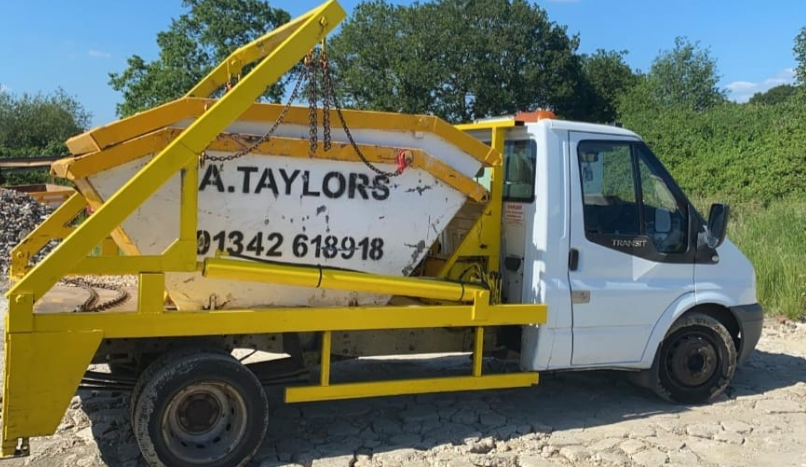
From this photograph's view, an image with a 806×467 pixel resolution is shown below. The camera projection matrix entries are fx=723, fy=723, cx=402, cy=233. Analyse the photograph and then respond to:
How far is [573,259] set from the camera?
5492 millimetres

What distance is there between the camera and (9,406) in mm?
3939

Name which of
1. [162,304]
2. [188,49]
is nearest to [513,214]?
[162,304]

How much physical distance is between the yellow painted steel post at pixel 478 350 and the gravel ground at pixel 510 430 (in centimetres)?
49

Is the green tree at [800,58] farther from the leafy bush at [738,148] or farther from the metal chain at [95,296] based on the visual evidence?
the metal chain at [95,296]

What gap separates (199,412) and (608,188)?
344 cm

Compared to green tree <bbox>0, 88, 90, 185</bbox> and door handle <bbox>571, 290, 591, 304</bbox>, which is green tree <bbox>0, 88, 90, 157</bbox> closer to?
green tree <bbox>0, 88, 90, 185</bbox>

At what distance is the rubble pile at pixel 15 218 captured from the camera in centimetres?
1383

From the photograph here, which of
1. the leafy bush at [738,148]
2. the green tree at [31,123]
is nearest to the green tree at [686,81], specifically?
the leafy bush at [738,148]

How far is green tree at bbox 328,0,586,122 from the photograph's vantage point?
40.2 metres

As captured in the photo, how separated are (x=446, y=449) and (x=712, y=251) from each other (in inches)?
111

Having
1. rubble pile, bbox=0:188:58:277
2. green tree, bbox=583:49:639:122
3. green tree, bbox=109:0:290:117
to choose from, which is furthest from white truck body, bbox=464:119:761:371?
green tree, bbox=583:49:639:122

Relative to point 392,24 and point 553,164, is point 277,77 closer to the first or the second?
point 553,164

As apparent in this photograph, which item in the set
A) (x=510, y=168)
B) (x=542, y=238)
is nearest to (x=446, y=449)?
(x=542, y=238)

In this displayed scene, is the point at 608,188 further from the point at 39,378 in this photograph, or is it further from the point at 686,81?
the point at 686,81
